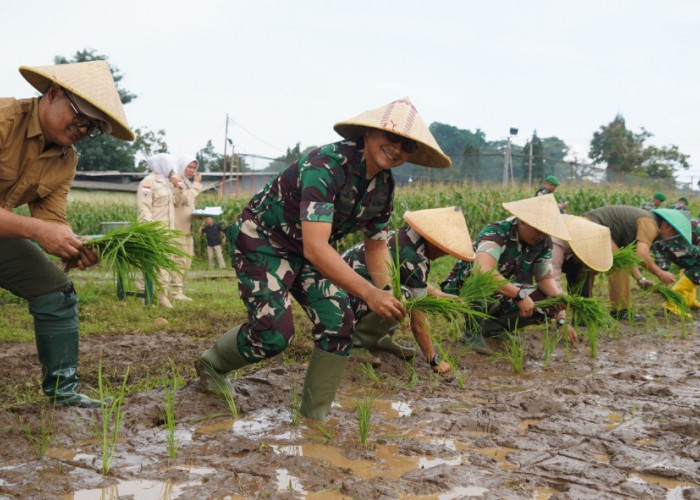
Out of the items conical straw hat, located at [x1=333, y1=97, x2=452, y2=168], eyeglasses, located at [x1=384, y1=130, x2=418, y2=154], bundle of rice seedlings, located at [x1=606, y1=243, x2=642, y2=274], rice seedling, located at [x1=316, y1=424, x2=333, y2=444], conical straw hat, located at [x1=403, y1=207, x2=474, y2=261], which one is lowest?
rice seedling, located at [x1=316, y1=424, x2=333, y2=444]

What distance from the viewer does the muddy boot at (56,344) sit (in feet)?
11.9

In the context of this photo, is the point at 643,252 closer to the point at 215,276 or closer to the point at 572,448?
the point at 572,448

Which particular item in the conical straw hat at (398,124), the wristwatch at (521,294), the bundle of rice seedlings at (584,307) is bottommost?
the bundle of rice seedlings at (584,307)

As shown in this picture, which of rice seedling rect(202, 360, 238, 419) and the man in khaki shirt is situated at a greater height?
the man in khaki shirt

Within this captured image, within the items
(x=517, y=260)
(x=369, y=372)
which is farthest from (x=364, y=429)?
(x=517, y=260)

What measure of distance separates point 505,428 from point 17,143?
278 cm

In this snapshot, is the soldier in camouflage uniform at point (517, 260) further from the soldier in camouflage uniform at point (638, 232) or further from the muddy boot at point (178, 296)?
the muddy boot at point (178, 296)

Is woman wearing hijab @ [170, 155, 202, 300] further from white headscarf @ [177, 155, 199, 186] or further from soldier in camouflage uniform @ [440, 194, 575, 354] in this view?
soldier in camouflage uniform @ [440, 194, 575, 354]

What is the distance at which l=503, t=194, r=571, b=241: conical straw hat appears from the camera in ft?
16.6

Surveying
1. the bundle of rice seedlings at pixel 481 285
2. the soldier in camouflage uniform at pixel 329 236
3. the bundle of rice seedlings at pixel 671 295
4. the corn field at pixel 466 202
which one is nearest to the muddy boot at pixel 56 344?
the soldier in camouflage uniform at pixel 329 236

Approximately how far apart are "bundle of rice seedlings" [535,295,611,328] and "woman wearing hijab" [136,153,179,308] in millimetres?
4136

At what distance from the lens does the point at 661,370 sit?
16.8 feet

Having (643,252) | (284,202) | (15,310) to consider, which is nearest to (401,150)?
(284,202)

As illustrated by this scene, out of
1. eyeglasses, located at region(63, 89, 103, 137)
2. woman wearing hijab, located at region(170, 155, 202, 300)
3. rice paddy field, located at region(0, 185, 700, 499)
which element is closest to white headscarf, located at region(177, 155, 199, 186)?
woman wearing hijab, located at region(170, 155, 202, 300)
